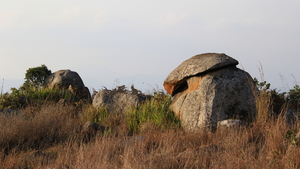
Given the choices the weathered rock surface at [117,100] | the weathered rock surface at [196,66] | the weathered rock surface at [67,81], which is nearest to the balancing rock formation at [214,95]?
the weathered rock surface at [196,66]

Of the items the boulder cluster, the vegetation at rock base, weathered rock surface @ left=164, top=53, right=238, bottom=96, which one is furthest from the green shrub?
weathered rock surface @ left=164, top=53, right=238, bottom=96

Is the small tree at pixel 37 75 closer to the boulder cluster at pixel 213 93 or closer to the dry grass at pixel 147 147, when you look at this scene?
the dry grass at pixel 147 147

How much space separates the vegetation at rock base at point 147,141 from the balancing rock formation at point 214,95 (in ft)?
1.21

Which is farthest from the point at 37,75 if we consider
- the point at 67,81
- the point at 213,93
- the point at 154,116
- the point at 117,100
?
the point at 213,93

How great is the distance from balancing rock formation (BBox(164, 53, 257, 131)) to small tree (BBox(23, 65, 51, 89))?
31.8 feet

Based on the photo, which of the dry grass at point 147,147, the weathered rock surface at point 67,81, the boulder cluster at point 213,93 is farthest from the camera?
the weathered rock surface at point 67,81

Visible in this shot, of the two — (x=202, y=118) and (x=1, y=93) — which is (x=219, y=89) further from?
(x=1, y=93)

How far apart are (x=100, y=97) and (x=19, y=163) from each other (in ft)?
18.1

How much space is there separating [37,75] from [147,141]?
11486 mm

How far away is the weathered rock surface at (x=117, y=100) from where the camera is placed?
11.9 metres

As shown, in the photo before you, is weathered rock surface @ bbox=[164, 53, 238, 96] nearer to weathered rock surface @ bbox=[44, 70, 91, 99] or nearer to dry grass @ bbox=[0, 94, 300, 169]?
dry grass @ bbox=[0, 94, 300, 169]

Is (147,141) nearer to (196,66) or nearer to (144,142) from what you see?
(144,142)


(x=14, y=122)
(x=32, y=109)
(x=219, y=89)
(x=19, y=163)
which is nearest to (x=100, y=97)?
(x=32, y=109)

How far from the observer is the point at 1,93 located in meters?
14.2
